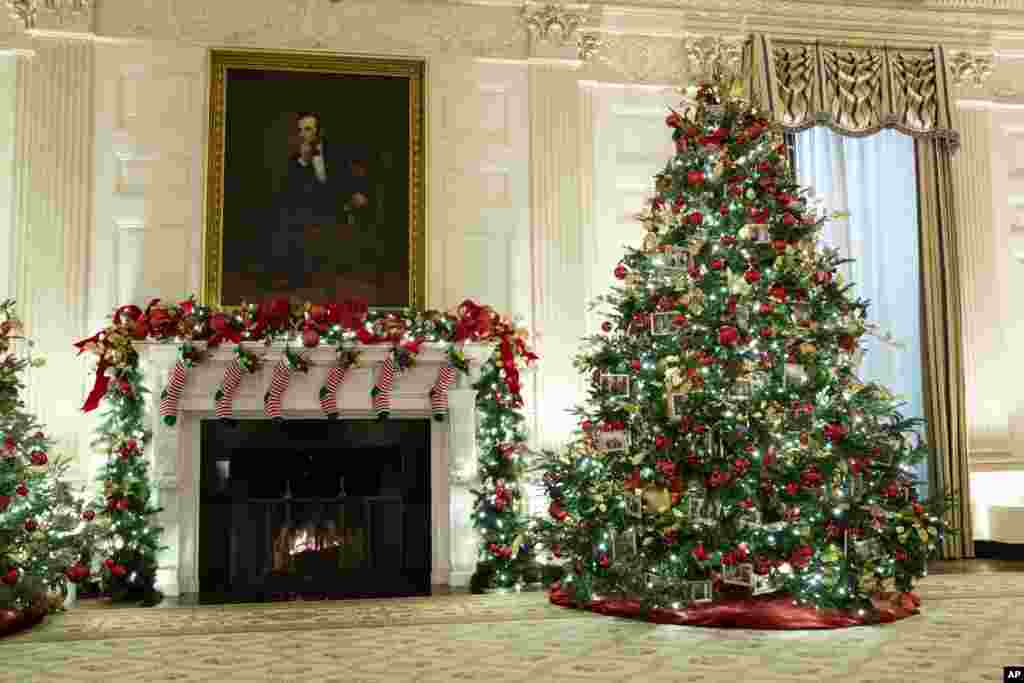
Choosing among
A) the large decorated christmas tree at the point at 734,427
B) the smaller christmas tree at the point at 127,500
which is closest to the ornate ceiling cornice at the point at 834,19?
the large decorated christmas tree at the point at 734,427

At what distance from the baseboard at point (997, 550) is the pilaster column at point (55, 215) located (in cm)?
746

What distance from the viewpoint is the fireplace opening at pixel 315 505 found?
7.96 m

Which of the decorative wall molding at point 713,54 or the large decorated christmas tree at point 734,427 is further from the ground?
the decorative wall molding at point 713,54

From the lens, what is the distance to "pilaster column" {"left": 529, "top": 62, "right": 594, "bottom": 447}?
8750 millimetres

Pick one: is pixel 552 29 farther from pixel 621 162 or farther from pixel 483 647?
pixel 483 647

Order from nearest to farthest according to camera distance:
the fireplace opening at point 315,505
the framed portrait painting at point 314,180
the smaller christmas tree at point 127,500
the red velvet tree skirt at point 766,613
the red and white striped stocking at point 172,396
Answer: the red velvet tree skirt at point 766,613
the smaller christmas tree at point 127,500
the red and white striped stocking at point 172,396
the fireplace opening at point 315,505
the framed portrait painting at point 314,180

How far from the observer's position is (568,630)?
5949mm

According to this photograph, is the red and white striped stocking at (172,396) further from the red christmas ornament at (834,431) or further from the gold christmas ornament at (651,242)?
the red christmas ornament at (834,431)

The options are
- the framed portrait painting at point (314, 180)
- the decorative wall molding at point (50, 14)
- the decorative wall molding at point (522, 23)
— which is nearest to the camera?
the decorative wall molding at point (50, 14)

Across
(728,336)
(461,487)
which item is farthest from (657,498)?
(461,487)

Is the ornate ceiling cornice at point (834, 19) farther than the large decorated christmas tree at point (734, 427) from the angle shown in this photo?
Yes

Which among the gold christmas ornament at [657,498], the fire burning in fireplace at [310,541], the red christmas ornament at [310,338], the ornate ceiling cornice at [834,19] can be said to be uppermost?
the ornate ceiling cornice at [834,19]

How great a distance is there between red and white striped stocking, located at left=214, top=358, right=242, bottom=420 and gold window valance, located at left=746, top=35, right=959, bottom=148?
4.96 metres

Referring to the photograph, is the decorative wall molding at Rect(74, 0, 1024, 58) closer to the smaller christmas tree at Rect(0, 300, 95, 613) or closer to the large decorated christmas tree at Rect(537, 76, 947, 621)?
the large decorated christmas tree at Rect(537, 76, 947, 621)
